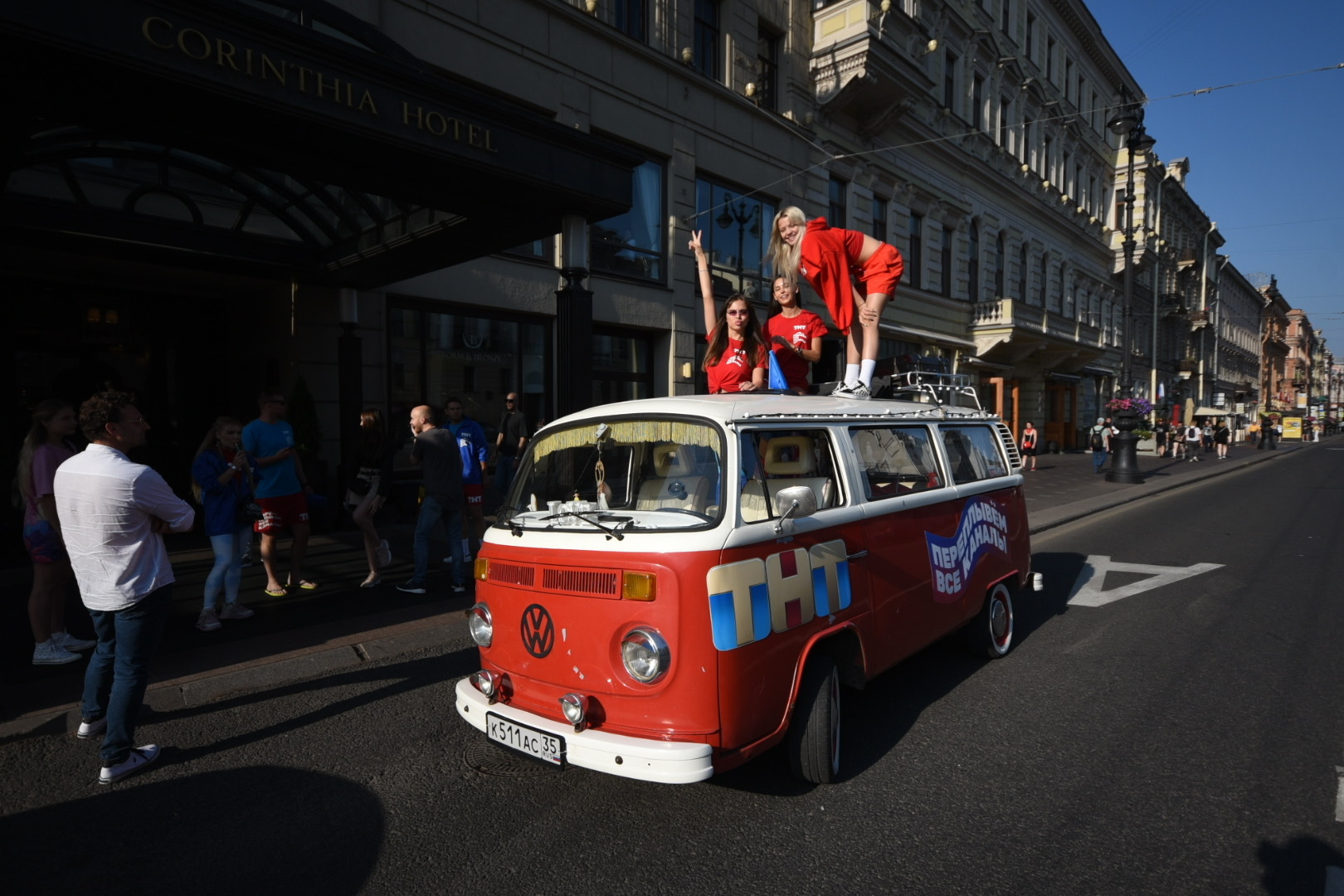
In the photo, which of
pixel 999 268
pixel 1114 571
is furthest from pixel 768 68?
pixel 999 268

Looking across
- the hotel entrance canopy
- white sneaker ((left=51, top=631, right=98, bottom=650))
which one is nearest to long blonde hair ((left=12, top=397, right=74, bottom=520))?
white sneaker ((left=51, top=631, right=98, bottom=650))

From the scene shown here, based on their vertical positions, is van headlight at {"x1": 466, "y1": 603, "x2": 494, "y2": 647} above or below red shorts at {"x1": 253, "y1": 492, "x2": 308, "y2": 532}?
below

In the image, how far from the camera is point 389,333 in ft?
35.4

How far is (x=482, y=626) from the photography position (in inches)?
139

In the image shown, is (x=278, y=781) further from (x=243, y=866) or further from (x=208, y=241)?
(x=208, y=241)

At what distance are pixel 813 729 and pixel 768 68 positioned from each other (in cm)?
1726

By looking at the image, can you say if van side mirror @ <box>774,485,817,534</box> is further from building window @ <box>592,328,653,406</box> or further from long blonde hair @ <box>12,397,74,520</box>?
building window @ <box>592,328,653,406</box>

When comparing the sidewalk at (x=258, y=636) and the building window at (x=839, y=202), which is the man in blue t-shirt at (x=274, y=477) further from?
the building window at (x=839, y=202)

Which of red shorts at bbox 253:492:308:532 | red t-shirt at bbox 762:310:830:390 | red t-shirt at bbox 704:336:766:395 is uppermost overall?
red t-shirt at bbox 762:310:830:390

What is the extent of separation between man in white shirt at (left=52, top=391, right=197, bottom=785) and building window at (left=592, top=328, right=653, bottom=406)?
34.1 ft

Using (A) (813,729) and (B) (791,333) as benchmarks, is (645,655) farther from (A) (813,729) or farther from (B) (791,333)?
(B) (791,333)

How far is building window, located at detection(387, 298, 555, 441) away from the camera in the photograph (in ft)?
35.9

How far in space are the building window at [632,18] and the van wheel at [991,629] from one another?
12.2m

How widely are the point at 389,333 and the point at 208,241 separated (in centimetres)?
270
